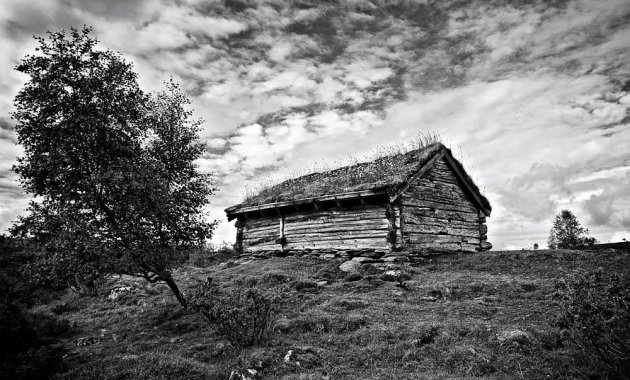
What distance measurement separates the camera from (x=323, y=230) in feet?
55.6

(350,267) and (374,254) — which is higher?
(374,254)

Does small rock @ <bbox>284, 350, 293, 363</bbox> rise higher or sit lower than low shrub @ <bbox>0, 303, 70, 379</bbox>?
higher

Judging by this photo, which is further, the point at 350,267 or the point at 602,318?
the point at 350,267

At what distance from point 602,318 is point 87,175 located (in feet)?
35.9

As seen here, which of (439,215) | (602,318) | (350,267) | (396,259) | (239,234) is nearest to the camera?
(602,318)

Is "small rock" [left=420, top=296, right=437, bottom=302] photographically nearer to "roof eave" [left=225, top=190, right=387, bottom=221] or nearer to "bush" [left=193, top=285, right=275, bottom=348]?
"bush" [left=193, top=285, right=275, bottom=348]

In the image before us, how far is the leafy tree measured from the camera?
9312mm

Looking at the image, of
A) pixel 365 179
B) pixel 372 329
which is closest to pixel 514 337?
pixel 372 329

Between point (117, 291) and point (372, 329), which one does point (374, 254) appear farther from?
point (117, 291)

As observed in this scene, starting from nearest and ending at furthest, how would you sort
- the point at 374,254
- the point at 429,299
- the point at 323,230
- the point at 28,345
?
the point at 28,345
the point at 429,299
the point at 374,254
the point at 323,230

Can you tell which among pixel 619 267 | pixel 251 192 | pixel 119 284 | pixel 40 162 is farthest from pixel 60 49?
pixel 619 267

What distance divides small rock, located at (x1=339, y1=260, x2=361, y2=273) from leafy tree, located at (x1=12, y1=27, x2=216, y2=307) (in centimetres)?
584

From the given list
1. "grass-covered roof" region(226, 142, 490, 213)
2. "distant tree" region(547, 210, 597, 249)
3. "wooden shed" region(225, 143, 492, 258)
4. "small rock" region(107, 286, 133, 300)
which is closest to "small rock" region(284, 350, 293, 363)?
"wooden shed" region(225, 143, 492, 258)

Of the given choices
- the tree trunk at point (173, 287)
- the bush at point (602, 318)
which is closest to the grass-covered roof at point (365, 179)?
the tree trunk at point (173, 287)
